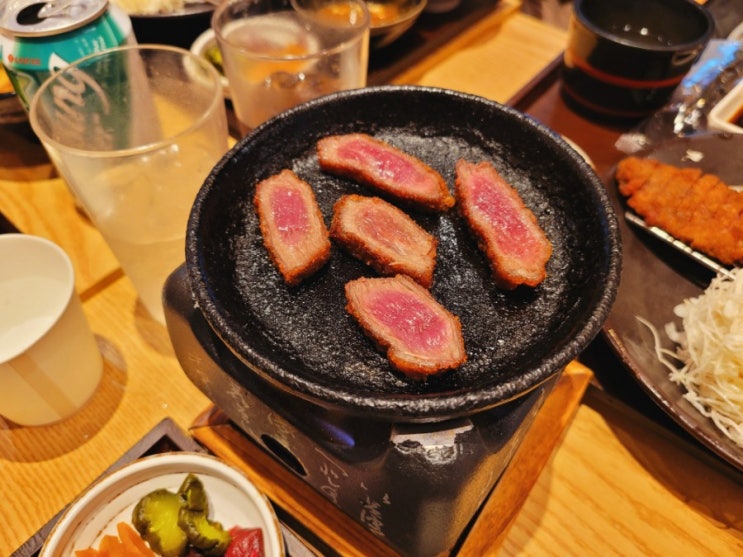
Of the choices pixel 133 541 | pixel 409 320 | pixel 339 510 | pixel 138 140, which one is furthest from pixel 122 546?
pixel 138 140

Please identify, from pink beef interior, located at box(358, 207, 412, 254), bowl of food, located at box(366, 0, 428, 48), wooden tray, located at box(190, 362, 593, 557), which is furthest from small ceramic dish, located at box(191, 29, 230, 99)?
wooden tray, located at box(190, 362, 593, 557)

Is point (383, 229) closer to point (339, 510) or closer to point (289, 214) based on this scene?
point (289, 214)

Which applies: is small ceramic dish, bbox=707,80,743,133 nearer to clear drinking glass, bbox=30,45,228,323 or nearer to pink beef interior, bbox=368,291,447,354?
pink beef interior, bbox=368,291,447,354

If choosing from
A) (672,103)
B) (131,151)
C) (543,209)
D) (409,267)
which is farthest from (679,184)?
(131,151)

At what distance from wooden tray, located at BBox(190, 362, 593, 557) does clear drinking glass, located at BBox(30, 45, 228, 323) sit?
57 cm

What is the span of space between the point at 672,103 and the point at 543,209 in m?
1.52

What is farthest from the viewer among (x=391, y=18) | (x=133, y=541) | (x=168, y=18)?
(x=391, y=18)

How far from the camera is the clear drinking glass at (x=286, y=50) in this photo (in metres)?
2.01

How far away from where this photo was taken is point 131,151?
1.38 m

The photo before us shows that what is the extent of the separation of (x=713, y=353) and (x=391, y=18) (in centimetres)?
216

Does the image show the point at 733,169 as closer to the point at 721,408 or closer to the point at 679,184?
the point at 679,184

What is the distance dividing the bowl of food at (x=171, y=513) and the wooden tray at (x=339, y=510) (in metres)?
0.17

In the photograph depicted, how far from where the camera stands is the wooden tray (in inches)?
55.6

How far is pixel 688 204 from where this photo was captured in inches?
→ 77.3
